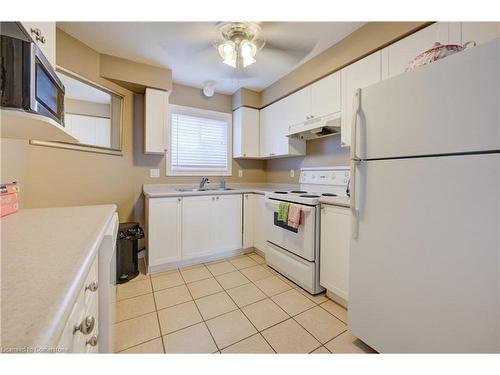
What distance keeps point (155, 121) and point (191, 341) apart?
7.53ft

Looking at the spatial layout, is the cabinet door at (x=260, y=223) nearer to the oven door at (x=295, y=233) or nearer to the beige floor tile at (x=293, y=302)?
the oven door at (x=295, y=233)

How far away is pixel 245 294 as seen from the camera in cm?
194

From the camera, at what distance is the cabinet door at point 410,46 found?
1.40 metres

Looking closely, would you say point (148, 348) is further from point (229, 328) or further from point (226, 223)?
point (226, 223)

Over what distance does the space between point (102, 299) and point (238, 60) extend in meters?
1.92

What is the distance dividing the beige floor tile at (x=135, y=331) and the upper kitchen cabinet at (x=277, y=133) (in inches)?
88.7

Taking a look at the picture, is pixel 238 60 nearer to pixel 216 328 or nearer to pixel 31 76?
pixel 31 76

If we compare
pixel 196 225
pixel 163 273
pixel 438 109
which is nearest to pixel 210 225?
pixel 196 225

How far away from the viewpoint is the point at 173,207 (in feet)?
7.83

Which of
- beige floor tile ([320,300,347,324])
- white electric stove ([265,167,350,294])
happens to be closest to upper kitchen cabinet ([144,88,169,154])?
white electric stove ([265,167,350,294])

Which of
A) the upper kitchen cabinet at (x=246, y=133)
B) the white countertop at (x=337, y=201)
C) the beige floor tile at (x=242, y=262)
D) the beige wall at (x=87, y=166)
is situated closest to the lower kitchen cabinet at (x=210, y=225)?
the beige floor tile at (x=242, y=262)

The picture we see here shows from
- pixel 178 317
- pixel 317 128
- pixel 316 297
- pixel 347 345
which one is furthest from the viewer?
pixel 317 128
